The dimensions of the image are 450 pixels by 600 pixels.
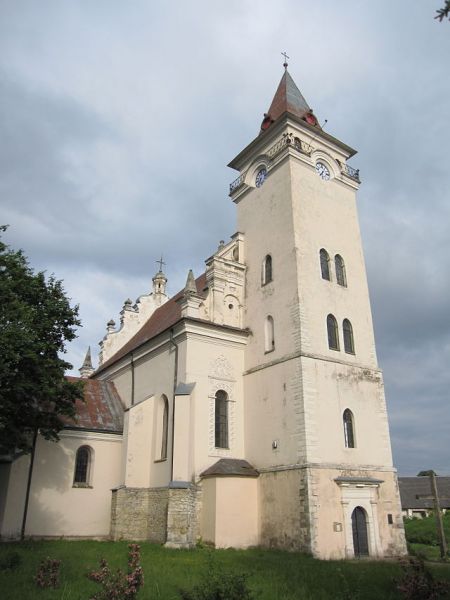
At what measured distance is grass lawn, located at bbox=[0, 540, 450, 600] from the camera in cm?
1101

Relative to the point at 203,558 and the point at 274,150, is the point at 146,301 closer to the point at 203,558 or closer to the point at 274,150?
the point at 274,150

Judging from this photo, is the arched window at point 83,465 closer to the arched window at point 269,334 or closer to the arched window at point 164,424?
the arched window at point 164,424

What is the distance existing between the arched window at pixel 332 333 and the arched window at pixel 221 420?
569 cm

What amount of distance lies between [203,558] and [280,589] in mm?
6314

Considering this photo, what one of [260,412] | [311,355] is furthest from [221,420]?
[311,355]

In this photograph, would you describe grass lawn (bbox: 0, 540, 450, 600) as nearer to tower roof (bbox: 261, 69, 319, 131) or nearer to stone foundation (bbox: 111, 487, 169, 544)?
stone foundation (bbox: 111, 487, 169, 544)

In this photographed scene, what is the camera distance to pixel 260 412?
23906 mm

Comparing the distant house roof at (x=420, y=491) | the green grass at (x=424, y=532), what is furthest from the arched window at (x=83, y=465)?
the distant house roof at (x=420, y=491)

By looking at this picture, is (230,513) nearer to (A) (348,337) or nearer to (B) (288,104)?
(A) (348,337)

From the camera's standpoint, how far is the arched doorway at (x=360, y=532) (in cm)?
2077

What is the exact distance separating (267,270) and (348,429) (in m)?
9.04

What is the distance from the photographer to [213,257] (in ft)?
89.0

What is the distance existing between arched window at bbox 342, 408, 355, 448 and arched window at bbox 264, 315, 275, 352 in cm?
453

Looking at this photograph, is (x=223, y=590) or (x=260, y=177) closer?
(x=223, y=590)
